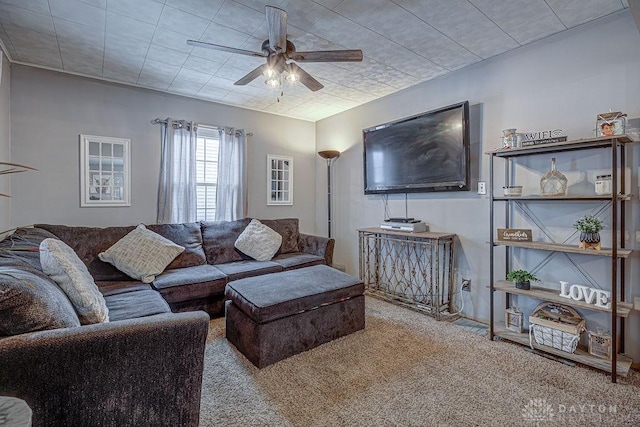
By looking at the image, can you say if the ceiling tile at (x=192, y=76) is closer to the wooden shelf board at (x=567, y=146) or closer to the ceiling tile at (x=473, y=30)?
the ceiling tile at (x=473, y=30)

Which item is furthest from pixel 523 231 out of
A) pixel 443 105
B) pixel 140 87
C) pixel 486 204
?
pixel 140 87

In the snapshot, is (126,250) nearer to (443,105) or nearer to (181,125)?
(181,125)

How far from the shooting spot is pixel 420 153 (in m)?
3.36

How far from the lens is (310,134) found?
5039 mm

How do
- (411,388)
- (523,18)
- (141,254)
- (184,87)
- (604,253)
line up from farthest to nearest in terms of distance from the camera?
1. (184,87)
2. (141,254)
3. (523,18)
4. (604,253)
5. (411,388)

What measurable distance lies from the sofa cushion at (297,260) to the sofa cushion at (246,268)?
0.12m

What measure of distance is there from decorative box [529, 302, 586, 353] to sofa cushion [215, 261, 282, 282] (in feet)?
7.91

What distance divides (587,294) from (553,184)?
2.71 feet

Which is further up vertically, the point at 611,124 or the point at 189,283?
the point at 611,124

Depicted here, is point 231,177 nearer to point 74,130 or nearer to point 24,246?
point 74,130

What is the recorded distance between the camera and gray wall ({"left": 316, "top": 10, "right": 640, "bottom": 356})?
7.11ft

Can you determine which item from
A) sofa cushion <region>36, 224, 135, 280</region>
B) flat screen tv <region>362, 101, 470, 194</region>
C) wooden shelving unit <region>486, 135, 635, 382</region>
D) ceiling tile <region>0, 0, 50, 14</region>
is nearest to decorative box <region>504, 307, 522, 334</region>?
wooden shelving unit <region>486, 135, 635, 382</region>

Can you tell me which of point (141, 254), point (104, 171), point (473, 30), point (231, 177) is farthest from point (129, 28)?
point (473, 30)

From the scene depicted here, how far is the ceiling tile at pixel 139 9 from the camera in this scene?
2.03 m
